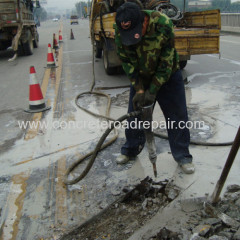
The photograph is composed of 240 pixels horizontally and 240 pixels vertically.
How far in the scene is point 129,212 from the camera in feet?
8.25

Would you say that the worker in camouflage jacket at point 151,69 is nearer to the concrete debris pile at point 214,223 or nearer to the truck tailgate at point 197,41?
the concrete debris pile at point 214,223

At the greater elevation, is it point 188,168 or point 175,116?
point 175,116

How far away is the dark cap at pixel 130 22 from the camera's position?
2385 mm

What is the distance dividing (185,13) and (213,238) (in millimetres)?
7001

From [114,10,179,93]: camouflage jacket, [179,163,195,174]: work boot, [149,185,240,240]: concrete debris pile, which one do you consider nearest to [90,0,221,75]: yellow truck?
[114,10,179,93]: camouflage jacket

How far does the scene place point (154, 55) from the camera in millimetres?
2600

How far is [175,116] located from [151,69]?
22.6 inches

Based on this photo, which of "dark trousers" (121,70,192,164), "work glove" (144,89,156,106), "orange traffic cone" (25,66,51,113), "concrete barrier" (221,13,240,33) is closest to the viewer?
"work glove" (144,89,156,106)

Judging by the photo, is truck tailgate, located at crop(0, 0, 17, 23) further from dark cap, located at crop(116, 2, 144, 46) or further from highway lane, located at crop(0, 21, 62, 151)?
dark cap, located at crop(116, 2, 144, 46)

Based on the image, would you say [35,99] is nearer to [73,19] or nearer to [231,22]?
[231,22]

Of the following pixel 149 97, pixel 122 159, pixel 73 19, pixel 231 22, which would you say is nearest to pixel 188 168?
pixel 122 159

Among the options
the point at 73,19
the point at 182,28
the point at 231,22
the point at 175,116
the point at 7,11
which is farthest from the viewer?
the point at 73,19

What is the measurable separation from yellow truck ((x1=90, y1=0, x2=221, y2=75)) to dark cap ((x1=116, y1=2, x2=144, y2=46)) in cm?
268

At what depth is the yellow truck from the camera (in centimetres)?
581
